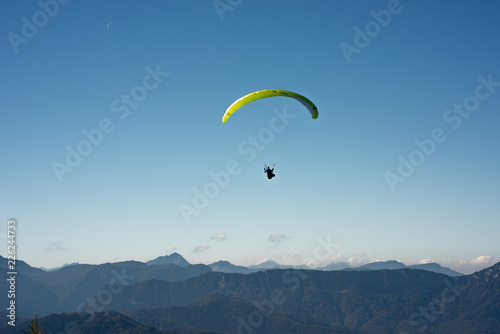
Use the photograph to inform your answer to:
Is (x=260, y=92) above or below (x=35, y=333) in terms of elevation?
above

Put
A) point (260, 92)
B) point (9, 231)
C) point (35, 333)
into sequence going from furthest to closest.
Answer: point (9, 231) → point (260, 92) → point (35, 333)

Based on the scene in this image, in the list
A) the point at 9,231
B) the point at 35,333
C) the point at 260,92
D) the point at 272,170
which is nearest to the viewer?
the point at 35,333

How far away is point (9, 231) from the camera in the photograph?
3073 inches

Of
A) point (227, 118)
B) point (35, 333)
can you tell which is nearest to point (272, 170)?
point (227, 118)

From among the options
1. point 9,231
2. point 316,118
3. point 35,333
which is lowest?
point 35,333

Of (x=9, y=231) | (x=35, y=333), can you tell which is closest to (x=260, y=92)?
Answer: (x=35, y=333)

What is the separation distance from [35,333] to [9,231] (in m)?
65.0

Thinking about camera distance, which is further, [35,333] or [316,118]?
[316,118]

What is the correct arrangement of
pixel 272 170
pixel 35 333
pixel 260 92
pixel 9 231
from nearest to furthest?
pixel 35 333 < pixel 260 92 < pixel 272 170 < pixel 9 231

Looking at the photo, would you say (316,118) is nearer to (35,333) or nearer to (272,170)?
(272,170)

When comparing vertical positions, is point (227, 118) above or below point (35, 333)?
above

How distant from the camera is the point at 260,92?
5838 cm

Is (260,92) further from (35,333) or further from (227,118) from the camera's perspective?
(35,333)

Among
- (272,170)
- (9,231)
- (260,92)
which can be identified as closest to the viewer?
(260,92)
